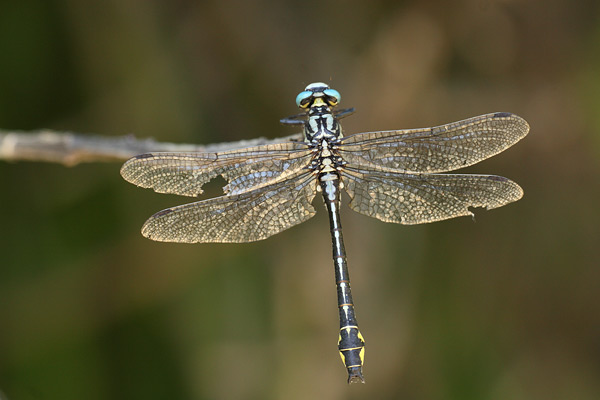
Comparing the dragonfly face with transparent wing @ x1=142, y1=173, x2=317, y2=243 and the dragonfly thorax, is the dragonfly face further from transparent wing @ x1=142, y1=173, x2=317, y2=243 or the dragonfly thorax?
transparent wing @ x1=142, y1=173, x2=317, y2=243

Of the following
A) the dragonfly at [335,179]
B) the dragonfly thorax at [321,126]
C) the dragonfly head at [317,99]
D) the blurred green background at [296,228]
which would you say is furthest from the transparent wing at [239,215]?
the blurred green background at [296,228]

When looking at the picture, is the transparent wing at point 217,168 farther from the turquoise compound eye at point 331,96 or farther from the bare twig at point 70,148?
the turquoise compound eye at point 331,96

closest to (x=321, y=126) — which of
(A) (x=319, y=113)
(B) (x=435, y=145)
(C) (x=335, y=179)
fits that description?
(A) (x=319, y=113)

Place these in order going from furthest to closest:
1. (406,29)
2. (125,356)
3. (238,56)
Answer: (238,56) < (406,29) < (125,356)

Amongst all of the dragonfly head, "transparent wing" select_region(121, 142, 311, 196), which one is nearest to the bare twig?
"transparent wing" select_region(121, 142, 311, 196)

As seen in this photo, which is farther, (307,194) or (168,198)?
(168,198)

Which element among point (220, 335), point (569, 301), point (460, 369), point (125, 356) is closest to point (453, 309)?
point (460, 369)

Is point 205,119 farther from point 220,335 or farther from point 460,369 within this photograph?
point 460,369

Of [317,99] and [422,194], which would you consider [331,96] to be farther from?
[422,194]
